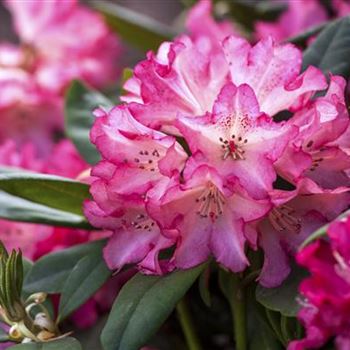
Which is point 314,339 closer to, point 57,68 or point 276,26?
point 276,26

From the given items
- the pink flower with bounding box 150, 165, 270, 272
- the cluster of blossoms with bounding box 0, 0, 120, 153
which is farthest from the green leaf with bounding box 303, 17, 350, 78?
the cluster of blossoms with bounding box 0, 0, 120, 153

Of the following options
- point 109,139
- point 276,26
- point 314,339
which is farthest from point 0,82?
point 314,339

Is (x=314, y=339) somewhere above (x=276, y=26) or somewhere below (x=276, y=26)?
below

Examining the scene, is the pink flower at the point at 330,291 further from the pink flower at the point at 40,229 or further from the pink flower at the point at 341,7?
the pink flower at the point at 341,7

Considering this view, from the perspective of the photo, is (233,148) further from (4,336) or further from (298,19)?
(298,19)

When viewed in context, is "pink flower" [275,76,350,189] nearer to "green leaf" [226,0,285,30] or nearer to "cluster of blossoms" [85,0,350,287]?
"cluster of blossoms" [85,0,350,287]

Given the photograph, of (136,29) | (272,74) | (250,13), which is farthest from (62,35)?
(272,74)
